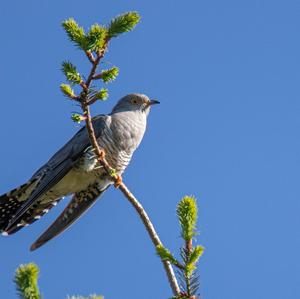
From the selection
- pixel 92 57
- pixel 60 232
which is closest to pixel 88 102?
pixel 92 57

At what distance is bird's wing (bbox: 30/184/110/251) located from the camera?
486 centimetres

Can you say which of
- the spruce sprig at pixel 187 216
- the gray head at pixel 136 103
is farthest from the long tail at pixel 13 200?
the spruce sprig at pixel 187 216

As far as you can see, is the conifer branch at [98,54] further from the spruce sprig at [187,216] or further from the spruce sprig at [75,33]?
the spruce sprig at [187,216]

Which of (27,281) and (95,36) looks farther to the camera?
(95,36)

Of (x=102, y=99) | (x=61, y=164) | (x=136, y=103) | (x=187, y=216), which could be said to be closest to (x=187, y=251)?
(x=187, y=216)

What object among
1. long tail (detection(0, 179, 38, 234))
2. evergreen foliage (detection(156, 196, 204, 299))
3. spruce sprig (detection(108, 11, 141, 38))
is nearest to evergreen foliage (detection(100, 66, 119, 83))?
spruce sprig (detection(108, 11, 141, 38))

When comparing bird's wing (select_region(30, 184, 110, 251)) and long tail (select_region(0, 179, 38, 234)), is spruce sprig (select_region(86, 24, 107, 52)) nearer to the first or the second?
bird's wing (select_region(30, 184, 110, 251))

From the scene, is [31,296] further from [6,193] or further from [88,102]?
[6,193]

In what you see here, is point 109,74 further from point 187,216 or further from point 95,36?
point 187,216

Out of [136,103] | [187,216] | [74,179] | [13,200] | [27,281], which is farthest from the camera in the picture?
[136,103]

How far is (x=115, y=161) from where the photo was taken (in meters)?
5.46

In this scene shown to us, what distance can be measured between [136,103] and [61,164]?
1.37m

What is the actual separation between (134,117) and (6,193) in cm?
153

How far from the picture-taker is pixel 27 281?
168cm
